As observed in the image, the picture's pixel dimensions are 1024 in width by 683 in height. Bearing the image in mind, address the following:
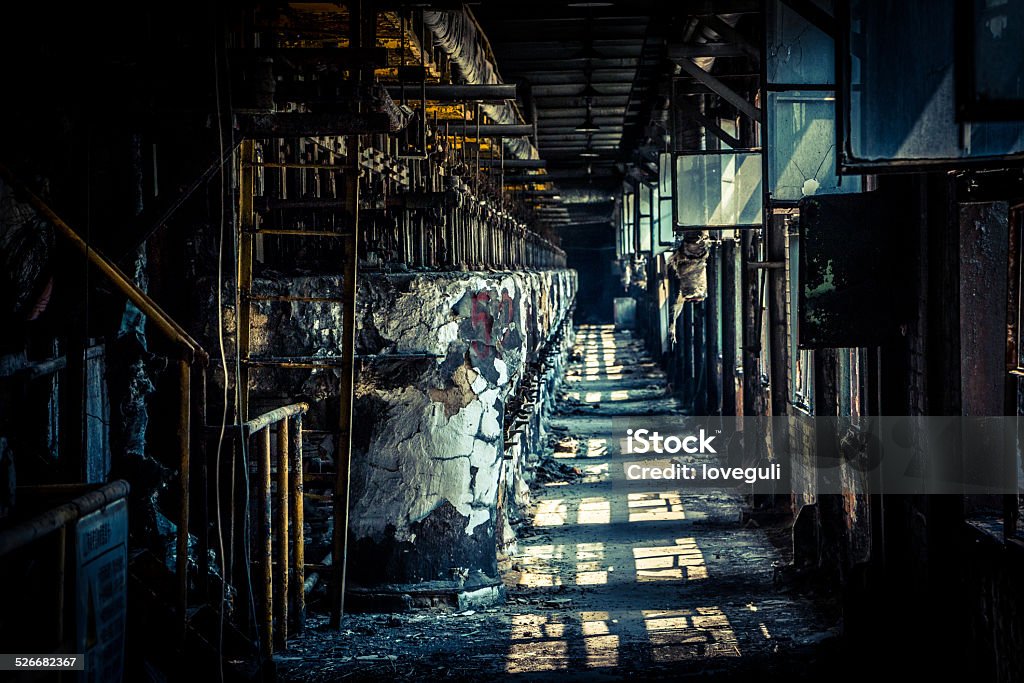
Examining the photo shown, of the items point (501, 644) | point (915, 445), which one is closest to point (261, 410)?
point (501, 644)

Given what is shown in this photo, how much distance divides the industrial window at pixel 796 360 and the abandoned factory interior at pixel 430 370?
5cm

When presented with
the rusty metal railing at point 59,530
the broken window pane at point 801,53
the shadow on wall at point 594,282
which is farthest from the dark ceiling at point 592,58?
the shadow on wall at point 594,282

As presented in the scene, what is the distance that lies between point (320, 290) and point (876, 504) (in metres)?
3.76

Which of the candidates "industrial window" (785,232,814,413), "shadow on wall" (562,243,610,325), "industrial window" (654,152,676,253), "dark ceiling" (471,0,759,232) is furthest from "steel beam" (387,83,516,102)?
"shadow on wall" (562,243,610,325)

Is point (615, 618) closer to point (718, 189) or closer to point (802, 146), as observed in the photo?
point (802, 146)

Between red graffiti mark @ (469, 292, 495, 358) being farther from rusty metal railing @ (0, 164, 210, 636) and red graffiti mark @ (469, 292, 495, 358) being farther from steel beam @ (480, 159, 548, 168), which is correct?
steel beam @ (480, 159, 548, 168)

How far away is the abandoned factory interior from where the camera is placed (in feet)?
13.3

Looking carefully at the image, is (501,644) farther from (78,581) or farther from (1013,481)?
(78,581)

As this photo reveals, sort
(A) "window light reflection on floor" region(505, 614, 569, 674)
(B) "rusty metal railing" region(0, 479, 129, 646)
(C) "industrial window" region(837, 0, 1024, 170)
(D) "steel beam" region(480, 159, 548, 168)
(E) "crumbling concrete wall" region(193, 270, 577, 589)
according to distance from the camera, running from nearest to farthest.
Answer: (B) "rusty metal railing" region(0, 479, 129, 646)
(C) "industrial window" region(837, 0, 1024, 170)
(A) "window light reflection on floor" region(505, 614, 569, 674)
(E) "crumbling concrete wall" region(193, 270, 577, 589)
(D) "steel beam" region(480, 159, 548, 168)

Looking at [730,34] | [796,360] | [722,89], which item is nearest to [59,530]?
[796,360]

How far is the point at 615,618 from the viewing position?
22.0 feet

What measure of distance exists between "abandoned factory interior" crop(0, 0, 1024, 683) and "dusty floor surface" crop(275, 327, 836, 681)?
4 centimetres

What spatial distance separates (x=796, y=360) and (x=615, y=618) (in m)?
3.02

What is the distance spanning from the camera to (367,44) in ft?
19.3
